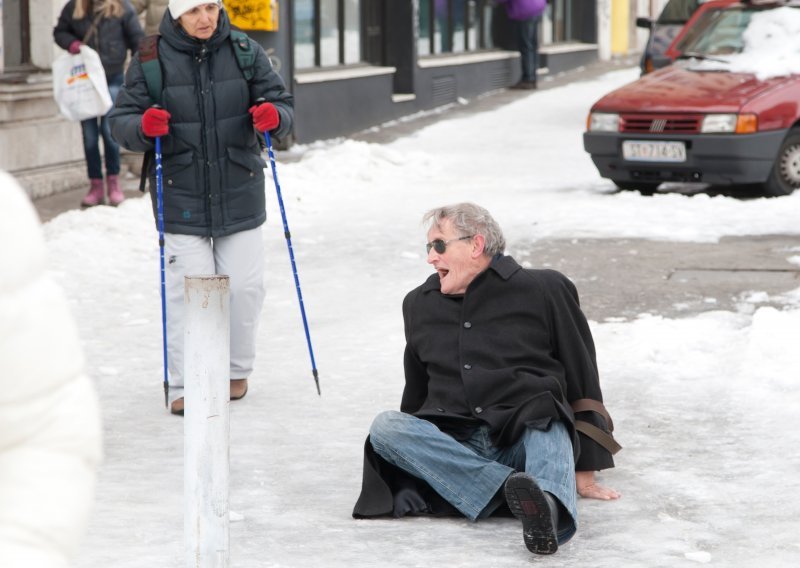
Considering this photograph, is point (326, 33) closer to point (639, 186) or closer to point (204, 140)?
point (639, 186)

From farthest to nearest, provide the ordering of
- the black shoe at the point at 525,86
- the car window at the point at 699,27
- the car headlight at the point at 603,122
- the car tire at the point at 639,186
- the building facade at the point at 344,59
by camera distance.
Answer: the black shoe at the point at 525,86, the car window at the point at 699,27, the car tire at the point at 639,186, the building facade at the point at 344,59, the car headlight at the point at 603,122

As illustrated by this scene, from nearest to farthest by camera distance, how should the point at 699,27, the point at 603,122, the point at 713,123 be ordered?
the point at 713,123 < the point at 603,122 < the point at 699,27

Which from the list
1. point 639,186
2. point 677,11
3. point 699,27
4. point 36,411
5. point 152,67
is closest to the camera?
point 36,411

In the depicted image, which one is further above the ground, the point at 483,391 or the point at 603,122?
the point at 603,122

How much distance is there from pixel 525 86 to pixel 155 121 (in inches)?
766

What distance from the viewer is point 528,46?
987 inches

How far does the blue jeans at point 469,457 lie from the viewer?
5.14m

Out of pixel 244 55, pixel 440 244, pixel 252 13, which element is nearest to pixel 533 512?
pixel 440 244

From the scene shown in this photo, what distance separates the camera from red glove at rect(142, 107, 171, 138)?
6422 mm

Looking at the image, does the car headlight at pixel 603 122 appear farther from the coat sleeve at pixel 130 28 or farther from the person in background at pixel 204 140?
the person in background at pixel 204 140

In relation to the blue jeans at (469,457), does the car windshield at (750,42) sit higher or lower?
higher

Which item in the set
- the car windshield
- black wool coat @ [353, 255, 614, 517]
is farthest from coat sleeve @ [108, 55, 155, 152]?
the car windshield

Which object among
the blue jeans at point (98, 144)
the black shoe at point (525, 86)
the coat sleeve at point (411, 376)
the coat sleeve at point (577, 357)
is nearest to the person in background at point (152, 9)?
the blue jeans at point (98, 144)

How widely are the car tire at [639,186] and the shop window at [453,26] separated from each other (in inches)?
347
